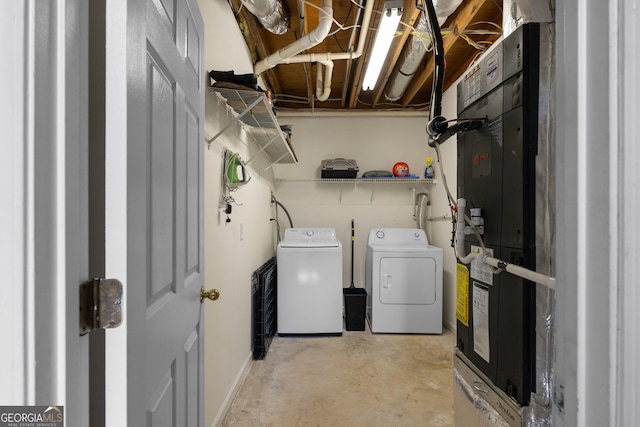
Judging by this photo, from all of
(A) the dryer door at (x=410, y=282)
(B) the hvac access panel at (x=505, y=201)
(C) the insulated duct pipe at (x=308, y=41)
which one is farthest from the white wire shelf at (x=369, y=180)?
(B) the hvac access panel at (x=505, y=201)

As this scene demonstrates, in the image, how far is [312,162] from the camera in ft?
12.6

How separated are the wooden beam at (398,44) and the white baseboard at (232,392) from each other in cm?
271

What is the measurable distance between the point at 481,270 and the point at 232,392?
169cm

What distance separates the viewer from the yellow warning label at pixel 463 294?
132 cm

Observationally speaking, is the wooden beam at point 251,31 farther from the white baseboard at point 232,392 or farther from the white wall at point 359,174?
the white baseboard at point 232,392

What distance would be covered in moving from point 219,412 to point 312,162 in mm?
2845

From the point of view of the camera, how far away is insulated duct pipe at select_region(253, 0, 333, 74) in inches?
75.8

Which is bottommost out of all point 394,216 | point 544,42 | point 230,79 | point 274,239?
point 274,239

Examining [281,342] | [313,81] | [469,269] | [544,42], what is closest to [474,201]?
[469,269]

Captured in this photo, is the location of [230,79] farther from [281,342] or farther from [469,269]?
[281,342]

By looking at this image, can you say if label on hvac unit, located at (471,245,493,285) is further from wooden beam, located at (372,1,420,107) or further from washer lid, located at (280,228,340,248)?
washer lid, located at (280,228,340,248)

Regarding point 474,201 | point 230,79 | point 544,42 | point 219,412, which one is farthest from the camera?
point 219,412

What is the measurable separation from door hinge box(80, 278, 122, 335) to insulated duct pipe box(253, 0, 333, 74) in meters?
1.97

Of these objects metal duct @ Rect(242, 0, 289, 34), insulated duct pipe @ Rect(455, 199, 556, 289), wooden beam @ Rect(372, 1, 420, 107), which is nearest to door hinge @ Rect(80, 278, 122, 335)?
insulated duct pipe @ Rect(455, 199, 556, 289)
